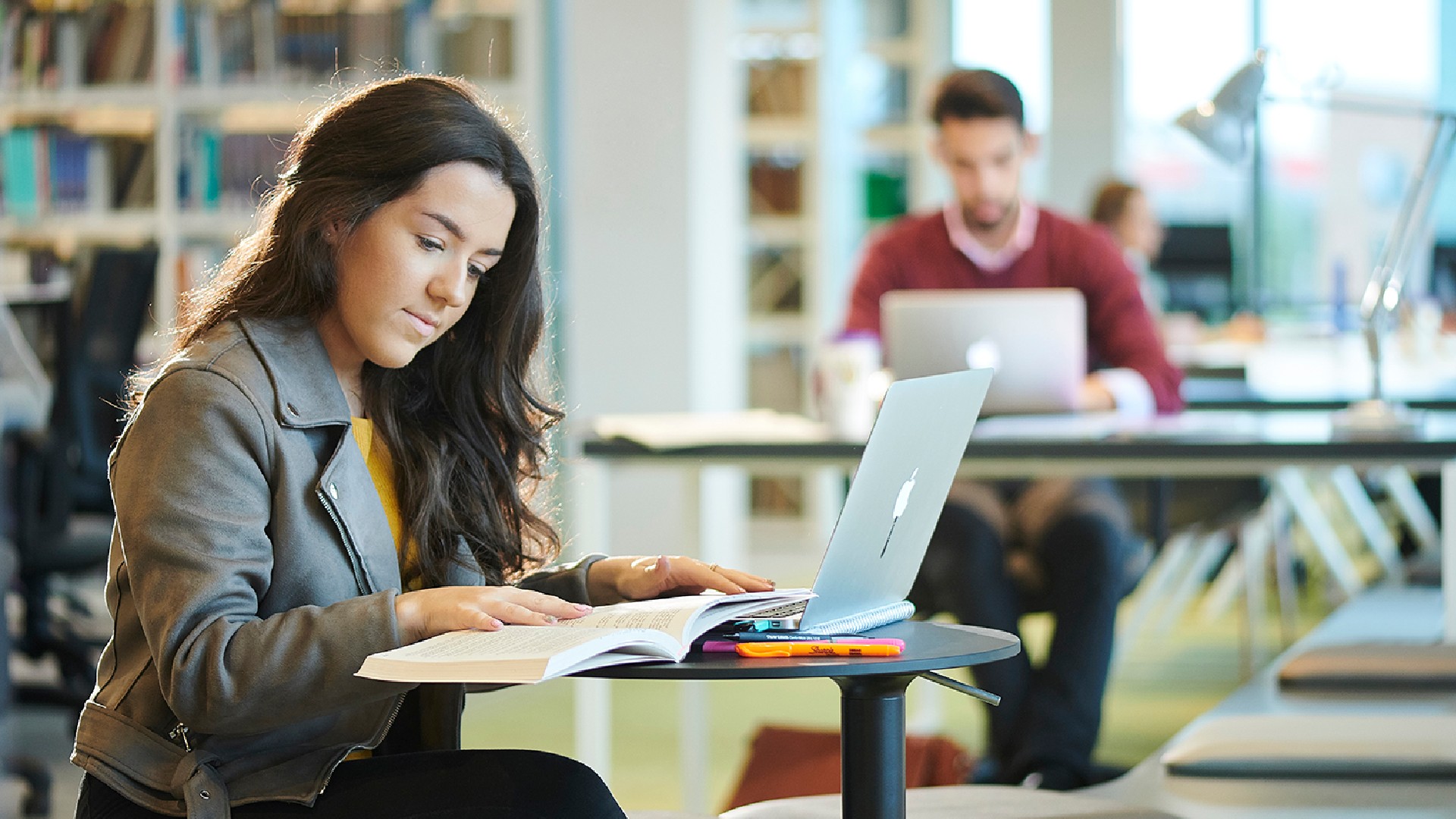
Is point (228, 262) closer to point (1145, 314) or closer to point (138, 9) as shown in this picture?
point (1145, 314)

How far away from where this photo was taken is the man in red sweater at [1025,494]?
2.72m

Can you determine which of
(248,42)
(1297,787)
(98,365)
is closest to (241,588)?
(1297,787)

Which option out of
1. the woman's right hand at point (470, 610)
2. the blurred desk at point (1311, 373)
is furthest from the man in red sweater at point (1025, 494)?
the woman's right hand at point (470, 610)

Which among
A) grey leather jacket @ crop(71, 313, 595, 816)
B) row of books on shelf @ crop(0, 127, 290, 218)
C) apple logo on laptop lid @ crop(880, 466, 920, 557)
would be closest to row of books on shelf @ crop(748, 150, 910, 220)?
row of books on shelf @ crop(0, 127, 290, 218)

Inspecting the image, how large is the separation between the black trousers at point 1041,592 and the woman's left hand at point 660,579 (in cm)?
132

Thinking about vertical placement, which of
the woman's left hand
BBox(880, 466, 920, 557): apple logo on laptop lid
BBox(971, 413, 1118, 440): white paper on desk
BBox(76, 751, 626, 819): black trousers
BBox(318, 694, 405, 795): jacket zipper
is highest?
BBox(880, 466, 920, 557): apple logo on laptop lid

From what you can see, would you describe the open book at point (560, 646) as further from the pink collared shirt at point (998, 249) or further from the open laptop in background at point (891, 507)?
the pink collared shirt at point (998, 249)

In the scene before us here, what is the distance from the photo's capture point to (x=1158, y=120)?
8.26 metres

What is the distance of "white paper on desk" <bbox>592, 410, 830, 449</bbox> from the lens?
265 centimetres

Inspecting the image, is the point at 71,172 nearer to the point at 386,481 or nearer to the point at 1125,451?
the point at 1125,451

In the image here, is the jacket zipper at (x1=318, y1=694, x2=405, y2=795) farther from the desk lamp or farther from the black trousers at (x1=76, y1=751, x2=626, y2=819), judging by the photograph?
the desk lamp

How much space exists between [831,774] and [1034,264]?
1.32 meters

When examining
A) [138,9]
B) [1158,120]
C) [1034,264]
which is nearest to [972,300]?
[1034,264]

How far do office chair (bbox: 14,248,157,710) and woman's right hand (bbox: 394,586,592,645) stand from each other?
2412 mm
